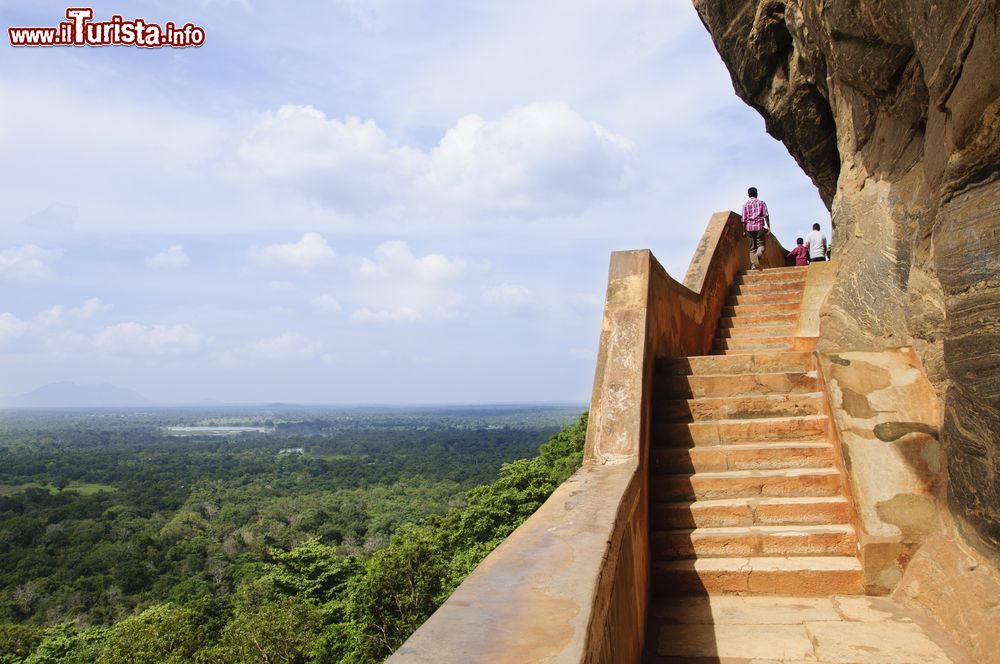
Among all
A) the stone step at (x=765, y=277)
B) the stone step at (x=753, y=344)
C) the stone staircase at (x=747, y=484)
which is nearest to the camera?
the stone staircase at (x=747, y=484)

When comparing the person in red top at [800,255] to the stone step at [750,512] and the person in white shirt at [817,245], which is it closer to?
the person in white shirt at [817,245]

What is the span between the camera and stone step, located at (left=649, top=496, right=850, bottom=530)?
3.82 meters

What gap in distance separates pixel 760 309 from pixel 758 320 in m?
0.31

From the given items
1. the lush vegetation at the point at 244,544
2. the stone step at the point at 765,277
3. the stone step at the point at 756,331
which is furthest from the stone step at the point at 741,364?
the lush vegetation at the point at 244,544

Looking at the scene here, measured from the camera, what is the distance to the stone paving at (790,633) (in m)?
2.79

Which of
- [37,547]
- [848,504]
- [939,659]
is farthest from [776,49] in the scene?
[37,547]

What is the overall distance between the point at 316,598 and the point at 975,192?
91.3 ft

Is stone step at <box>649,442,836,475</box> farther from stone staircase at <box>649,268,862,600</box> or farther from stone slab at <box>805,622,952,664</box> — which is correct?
stone slab at <box>805,622,952,664</box>

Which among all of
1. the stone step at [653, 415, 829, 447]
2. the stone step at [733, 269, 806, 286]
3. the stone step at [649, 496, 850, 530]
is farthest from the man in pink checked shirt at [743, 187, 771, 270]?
the stone step at [649, 496, 850, 530]

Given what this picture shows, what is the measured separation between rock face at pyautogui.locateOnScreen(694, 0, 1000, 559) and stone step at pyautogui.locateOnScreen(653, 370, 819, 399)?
0.54m

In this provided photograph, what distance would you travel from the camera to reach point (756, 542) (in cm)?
372

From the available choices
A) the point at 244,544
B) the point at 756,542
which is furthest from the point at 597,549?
the point at 244,544

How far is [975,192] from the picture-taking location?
3217mm

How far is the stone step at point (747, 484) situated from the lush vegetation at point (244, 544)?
14089mm
